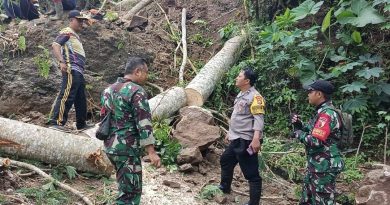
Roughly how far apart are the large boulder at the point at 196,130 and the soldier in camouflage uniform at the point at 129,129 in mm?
2118

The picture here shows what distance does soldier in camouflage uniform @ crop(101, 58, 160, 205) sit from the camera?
4.09 metres

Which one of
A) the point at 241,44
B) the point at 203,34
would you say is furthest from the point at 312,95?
the point at 203,34

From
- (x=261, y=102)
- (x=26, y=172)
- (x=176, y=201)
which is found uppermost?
(x=261, y=102)

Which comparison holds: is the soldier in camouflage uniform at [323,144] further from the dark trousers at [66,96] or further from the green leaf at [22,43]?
the green leaf at [22,43]

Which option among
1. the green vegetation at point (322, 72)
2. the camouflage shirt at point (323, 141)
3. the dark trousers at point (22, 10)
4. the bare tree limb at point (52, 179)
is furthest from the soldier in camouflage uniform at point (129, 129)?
the dark trousers at point (22, 10)

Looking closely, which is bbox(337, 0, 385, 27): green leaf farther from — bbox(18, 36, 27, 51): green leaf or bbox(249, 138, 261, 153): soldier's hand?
bbox(18, 36, 27, 51): green leaf

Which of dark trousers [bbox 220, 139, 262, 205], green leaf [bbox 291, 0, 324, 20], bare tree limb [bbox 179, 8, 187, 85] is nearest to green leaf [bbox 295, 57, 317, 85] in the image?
green leaf [bbox 291, 0, 324, 20]

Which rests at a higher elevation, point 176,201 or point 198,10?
point 198,10

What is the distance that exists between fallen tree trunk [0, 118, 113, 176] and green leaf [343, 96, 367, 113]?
4.36 m

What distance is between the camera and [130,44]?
9352mm

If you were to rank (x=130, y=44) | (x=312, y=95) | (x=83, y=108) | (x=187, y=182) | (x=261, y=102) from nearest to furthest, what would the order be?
1. (x=312, y=95)
2. (x=261, y=102)
3. (x=187, y=182)
4. (x=83, y=108)
5. (x=130, y=44)

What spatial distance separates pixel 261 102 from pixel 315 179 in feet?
3.42

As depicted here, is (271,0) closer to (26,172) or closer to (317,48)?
(317,48)

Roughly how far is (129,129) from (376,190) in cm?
350
